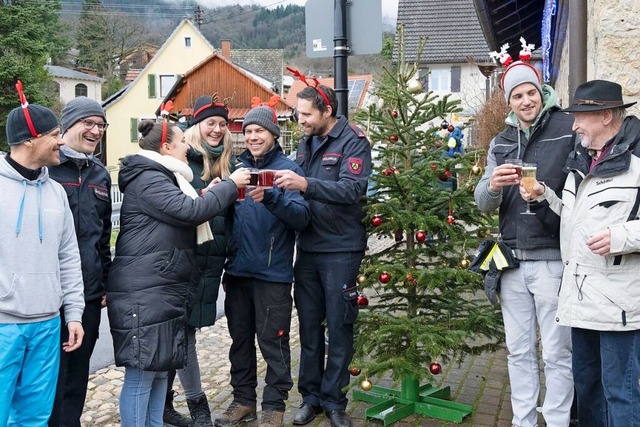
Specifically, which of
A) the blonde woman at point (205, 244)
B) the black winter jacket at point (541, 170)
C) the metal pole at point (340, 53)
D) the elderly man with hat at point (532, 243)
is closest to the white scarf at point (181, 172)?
the blonde woman at point (205, 244)

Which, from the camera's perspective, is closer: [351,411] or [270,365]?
[270,365]

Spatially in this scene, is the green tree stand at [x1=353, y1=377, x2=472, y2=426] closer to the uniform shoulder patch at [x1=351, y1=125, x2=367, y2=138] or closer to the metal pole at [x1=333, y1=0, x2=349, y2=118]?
the uniform shoulder patch at [x1=351, y1=125, x2=367, y2=138]

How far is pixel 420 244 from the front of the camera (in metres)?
5.17

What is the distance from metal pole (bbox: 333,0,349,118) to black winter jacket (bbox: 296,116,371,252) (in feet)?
4.99

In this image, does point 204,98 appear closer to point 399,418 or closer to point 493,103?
point 399,418

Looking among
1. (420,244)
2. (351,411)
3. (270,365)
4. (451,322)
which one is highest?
(420,244)

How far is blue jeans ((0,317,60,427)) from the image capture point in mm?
3639

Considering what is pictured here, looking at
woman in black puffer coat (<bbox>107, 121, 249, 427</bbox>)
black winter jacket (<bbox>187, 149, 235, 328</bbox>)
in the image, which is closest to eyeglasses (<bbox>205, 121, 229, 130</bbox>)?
black winter jacket (<bbox>187, 149, 235, 328</bbox>)

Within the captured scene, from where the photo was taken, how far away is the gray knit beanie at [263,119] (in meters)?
4.98

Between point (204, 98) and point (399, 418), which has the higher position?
point (204, 98)

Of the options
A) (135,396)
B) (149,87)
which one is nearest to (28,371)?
(135,396)

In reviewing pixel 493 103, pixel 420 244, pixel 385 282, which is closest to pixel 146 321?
pixel 385 282

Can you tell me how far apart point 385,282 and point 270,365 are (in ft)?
3.32

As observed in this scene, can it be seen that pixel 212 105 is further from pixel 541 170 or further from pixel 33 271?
pixel 541 170
